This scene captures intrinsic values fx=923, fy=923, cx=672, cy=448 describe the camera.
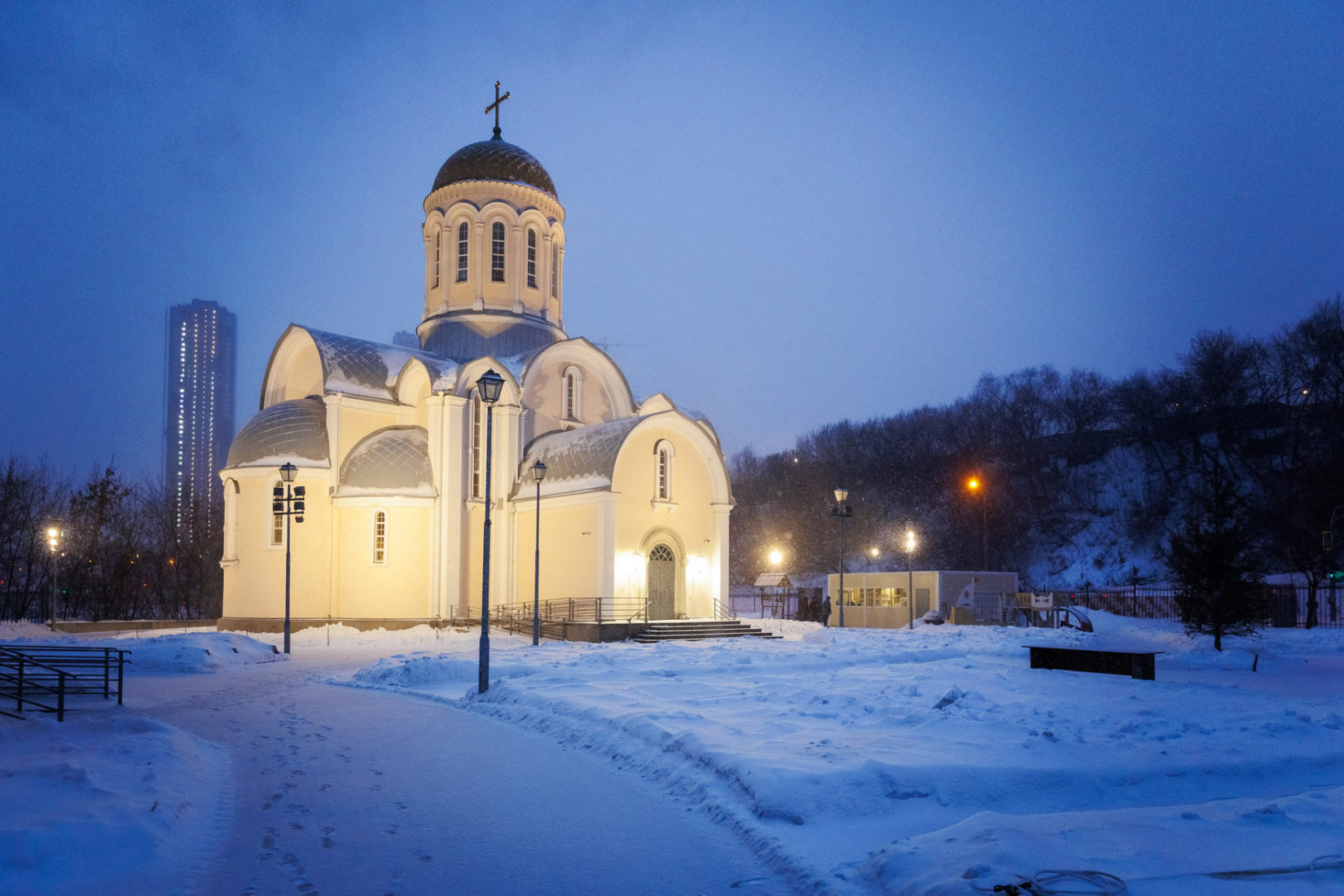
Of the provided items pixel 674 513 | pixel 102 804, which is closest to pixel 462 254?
pixel 674 513

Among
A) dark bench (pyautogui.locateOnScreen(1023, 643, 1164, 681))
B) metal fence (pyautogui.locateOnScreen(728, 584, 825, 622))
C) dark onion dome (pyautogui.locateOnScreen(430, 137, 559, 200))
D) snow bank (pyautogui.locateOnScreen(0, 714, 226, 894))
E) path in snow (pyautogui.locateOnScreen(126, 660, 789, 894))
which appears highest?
dark onion dome (pyautogui.locateOnScreen(430, 137, 559, 200))

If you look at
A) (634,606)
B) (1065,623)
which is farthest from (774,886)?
(1065,623)

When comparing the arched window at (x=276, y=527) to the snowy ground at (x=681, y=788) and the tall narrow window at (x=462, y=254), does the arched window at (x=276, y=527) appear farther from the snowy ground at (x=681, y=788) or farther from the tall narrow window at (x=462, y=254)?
the snowy ground at (x=681, y=788)

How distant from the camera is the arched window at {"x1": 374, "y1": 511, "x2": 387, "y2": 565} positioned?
29.8m

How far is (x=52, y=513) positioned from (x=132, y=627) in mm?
16829

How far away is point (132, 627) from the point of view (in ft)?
109

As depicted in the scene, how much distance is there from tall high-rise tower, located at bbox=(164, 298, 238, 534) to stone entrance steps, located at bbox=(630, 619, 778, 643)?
14441 cm

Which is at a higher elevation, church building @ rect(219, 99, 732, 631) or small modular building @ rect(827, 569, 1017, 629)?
church building @ rect(219, 99, 732, 631)

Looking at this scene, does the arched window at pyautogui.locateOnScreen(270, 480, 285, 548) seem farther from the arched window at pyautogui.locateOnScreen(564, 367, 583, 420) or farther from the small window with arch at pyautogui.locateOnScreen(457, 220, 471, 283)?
the small window with arch at pyautogui.locateOnScreen(457, 220, 471, 283)

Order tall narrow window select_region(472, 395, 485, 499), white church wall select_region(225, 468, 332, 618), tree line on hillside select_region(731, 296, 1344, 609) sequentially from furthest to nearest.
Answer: tree line on hillside select_region(731, 296, 1344, 609), tall narrow window select_region(472, 395, 485, 499), white church wall select_region(225, 468, 332, 618)

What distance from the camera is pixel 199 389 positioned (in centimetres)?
17775

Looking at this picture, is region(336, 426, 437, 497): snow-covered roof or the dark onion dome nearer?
region(336, 426, 437, 497): snow-covered roof

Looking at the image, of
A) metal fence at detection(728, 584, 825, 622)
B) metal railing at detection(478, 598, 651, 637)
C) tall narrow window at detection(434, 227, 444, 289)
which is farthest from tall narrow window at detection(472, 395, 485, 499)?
metal fence at detection(728, 584, 825, 622)

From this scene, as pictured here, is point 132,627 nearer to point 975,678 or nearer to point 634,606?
point 634,606
